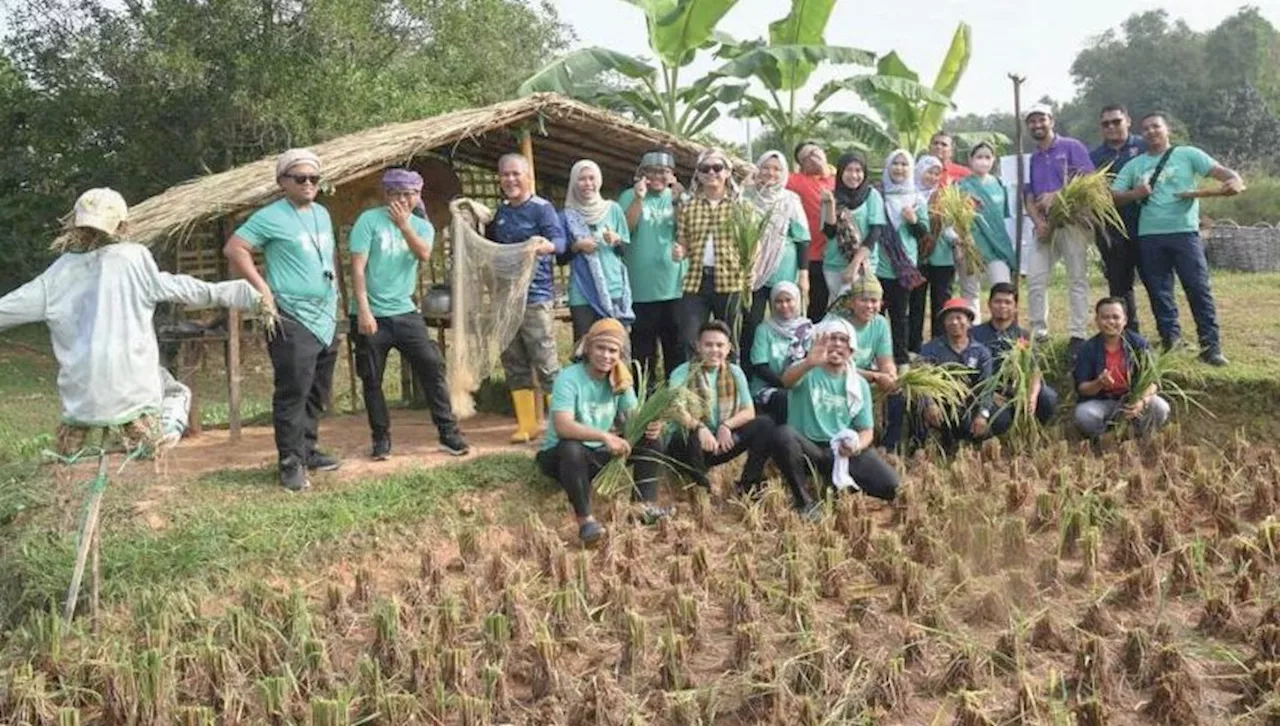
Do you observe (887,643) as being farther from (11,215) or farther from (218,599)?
(11,215)

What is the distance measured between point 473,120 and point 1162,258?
443cm

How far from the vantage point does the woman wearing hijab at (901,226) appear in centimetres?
678

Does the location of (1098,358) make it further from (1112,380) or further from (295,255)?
(295,255)

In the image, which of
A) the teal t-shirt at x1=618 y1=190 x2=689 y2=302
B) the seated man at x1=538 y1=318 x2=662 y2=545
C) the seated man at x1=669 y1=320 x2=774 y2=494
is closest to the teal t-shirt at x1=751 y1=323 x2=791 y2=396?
the seated man at x1=669 y1=320 x2=774 y2=494

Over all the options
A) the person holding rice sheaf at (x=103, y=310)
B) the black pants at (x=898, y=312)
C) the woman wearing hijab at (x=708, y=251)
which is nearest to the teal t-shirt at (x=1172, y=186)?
the black pants at (x=898, y=312)


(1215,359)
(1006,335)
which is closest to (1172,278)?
(1215,359)

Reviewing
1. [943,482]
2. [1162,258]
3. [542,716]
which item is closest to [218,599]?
[542,716]

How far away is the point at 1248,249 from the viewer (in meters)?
12.9

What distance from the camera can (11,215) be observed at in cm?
1524

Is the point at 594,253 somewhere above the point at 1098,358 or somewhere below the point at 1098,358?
above

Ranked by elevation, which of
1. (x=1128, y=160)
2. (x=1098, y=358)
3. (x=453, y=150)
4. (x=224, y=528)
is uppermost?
(x=453, y=150)

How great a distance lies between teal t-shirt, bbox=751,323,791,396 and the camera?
592cm

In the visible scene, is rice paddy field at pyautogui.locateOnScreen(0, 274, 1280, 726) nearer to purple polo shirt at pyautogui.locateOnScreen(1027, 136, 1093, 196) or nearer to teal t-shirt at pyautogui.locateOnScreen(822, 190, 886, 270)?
teal t-shirt at pyautogui.locateOnScreen(822, 190, 886, 270)

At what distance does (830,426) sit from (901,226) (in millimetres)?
1731
